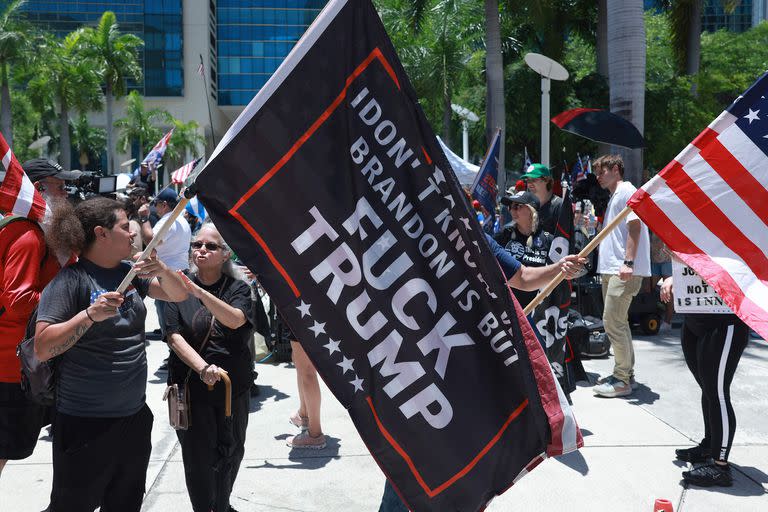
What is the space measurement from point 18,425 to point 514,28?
25.6 m

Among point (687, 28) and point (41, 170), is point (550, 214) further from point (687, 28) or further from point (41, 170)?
point (687, 28)

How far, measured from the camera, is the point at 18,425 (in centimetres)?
389

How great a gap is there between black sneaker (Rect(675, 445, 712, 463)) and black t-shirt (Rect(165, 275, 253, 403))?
3067mm

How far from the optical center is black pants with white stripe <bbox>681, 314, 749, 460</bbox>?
4672 millimetres

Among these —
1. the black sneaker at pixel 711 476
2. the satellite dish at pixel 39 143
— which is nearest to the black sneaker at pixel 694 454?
the black sneaker at pixel 711 476

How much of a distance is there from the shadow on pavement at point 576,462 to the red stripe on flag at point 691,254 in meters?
2.45

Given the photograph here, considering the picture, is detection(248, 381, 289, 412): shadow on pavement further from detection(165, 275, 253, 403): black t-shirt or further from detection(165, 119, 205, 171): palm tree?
detection(165, 119, 205, 171): palm tree

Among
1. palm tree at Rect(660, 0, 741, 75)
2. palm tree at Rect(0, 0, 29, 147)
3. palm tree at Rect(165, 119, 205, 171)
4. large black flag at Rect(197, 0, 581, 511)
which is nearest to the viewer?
large black flag at Rect(197, 0, 581, 511)

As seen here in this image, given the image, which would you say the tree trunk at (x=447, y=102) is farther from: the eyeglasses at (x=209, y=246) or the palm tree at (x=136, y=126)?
the palm tree at (x=136, y=126)

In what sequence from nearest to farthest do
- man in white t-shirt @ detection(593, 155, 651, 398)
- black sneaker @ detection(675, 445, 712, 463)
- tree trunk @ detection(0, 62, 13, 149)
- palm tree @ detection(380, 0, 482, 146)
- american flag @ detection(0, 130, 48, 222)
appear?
american flag @ detection(0, 130, 48, 222), black sneaker @ detection(675, 445, 712, 463), man in white t-shirt @ detection(593, 155, 651, 398), palm tree @ detection(380, 0, 482, 146), tree trunk @ detection(0, 62, 13, 149)

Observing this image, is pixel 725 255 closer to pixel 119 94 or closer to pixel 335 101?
pixel 335 101

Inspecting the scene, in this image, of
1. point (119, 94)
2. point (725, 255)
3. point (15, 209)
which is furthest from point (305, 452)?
point (119, 94)

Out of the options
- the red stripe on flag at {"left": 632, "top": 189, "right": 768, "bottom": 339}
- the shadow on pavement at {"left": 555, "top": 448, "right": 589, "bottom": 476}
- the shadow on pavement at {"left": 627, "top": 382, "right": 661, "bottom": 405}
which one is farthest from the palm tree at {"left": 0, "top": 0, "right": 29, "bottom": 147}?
the red stripe on flag at {"left": 632, "top": 189, "right": 768, "bottom": 339}

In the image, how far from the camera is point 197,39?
215ft
